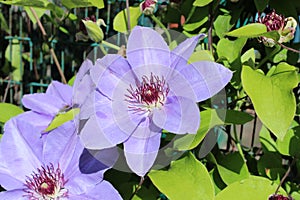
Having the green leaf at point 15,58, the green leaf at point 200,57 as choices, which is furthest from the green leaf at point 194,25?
the green leaf at point 15,58

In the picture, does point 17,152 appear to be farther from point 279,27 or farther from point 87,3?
point 279,27

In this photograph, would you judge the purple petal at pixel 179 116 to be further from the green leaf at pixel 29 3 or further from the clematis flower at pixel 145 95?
the green leaf at pixel 29 3

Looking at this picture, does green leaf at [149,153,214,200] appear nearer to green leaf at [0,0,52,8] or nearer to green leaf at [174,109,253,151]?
green leaf at [174,109,253,151]

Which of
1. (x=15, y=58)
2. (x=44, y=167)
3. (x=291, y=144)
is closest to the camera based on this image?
(x=44, y=167)

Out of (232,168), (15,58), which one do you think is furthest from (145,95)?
(15,58)

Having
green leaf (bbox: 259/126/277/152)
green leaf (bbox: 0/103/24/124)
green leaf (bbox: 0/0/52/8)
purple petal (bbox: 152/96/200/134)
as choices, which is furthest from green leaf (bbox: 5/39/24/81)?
purple petal (bbox: 152/96/200/134)

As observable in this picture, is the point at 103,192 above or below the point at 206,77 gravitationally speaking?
below

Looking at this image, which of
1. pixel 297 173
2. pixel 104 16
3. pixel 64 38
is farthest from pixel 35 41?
pixel 297 173
